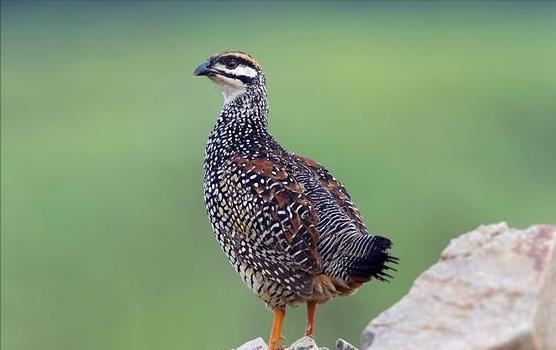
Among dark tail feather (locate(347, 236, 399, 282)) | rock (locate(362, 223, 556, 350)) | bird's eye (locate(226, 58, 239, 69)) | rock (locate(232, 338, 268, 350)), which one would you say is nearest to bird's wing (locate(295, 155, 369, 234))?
dark tail feather (locate(347, 236, 399, 282))

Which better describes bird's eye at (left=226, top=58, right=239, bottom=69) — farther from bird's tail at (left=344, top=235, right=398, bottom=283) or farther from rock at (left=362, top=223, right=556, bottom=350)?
rock at (left=362, top=223, right=556, bottom=350)

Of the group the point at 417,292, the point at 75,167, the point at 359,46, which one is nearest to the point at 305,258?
the point at 417,292

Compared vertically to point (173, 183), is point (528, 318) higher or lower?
higher

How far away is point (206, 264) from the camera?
1224 inches

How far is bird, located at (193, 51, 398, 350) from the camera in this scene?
1266 centimetres

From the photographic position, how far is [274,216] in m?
13.0

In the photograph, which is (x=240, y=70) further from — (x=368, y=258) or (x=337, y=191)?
(x=368, y=258)

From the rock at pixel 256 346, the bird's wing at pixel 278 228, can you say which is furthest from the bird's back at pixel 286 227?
the rock at pixel 256 346

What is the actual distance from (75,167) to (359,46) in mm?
13718

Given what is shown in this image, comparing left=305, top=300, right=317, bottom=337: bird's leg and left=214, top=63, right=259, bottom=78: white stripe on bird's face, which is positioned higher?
left=214, top=63, right=259, bottom=78: white stripe on bird's face

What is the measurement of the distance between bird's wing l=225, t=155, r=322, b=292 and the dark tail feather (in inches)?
19.9

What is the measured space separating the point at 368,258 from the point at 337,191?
159cm

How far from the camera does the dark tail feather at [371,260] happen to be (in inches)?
472

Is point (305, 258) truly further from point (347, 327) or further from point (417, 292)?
point (347, 327)
